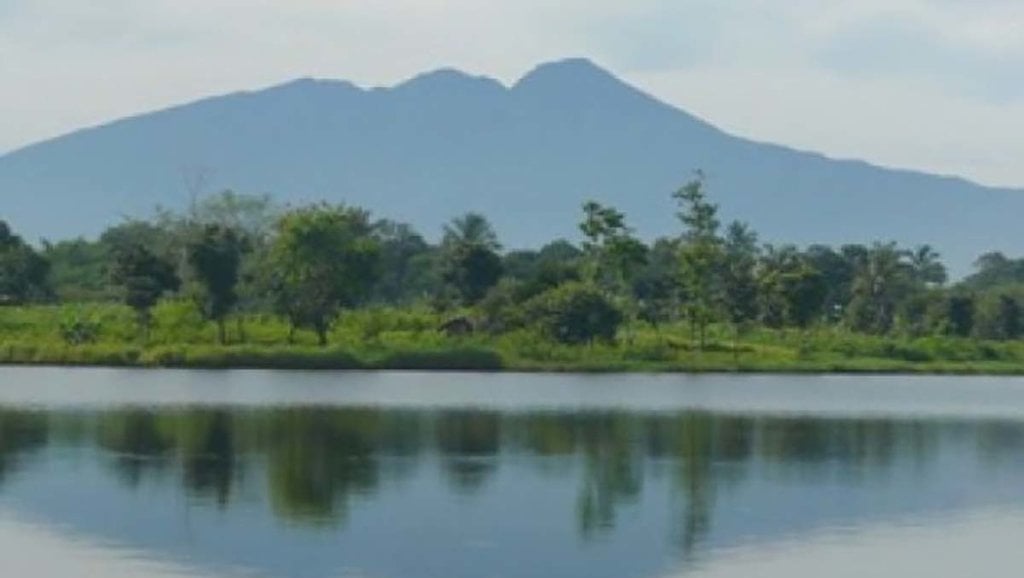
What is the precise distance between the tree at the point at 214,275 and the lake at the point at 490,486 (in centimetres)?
1510

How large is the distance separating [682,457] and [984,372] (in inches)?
1804

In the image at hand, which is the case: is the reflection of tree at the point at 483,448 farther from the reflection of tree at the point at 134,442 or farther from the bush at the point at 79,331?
the bush at the point at 79,331

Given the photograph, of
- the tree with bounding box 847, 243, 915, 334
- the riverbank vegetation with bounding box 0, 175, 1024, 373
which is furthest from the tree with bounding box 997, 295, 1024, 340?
the tree with bounding box 847, 243, 915, 334

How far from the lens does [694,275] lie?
6862 cm

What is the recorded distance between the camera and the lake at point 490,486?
776 inches

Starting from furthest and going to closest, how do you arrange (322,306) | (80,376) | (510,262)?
(510,262) → (322,306) → (80,376)

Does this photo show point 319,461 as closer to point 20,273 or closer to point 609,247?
point 609,247

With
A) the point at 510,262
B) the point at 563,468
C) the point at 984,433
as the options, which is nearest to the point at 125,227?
the point at 510,262

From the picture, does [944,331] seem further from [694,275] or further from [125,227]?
[125,227]

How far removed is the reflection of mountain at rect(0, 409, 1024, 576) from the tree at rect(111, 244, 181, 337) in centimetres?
2370

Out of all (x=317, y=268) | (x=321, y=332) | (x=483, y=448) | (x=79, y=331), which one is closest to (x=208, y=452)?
(x=483, y=448)

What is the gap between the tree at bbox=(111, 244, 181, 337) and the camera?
205ft

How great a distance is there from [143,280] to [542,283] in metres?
15.2

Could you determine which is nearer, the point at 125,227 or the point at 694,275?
the point at 694,275
